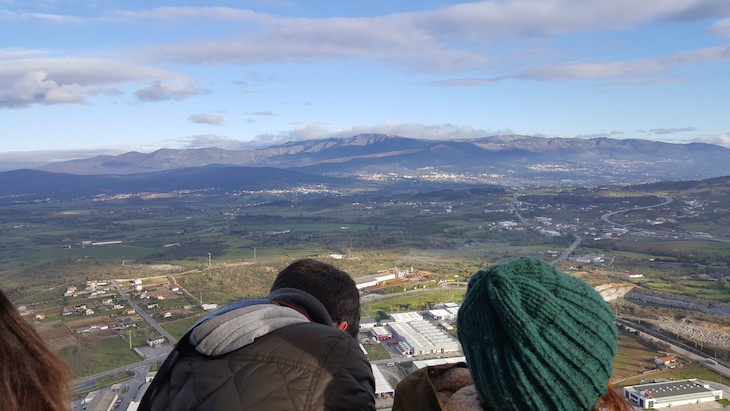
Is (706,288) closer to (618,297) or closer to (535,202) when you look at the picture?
(618,297)

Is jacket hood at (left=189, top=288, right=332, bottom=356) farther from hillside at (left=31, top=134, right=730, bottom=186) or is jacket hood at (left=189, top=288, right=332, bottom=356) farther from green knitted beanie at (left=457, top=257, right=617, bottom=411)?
hillside at (left=31, top=134, right=730, bottom=186)

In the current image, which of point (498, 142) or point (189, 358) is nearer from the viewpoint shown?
point (189, 358)

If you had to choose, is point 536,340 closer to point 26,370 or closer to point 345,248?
point 26,370

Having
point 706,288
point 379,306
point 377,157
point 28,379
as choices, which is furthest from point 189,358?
point 377,157

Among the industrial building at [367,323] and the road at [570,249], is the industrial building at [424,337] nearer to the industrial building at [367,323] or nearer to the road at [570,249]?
the industrial building at [367,323]

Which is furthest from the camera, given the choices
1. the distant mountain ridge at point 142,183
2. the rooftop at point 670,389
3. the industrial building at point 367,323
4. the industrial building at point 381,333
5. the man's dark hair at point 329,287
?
the distant mountain ridge at point 142,183

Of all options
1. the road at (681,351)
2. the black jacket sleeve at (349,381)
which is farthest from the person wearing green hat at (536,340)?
the road at (681,351)

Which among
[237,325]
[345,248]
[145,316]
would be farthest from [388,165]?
[237,325]
